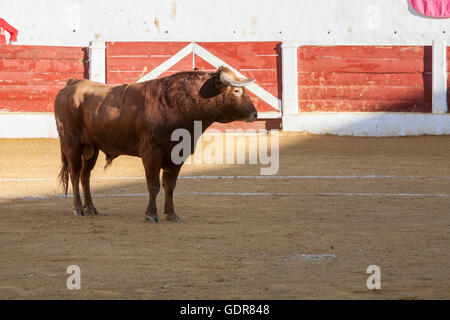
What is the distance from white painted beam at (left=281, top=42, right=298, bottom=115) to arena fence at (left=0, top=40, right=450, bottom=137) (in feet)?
0.05

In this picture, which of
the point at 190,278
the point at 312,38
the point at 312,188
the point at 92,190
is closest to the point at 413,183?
the point at 312,188

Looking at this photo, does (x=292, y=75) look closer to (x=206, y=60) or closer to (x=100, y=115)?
(x=206, y=60)

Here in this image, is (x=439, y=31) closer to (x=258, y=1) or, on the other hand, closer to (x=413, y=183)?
(x=258, y=1)

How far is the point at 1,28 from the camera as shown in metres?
15.3

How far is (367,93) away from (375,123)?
538 millimetres

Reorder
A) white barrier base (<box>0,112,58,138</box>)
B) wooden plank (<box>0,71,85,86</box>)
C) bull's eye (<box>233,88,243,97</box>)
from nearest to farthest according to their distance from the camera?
1. bull's eye (<box>233,88,243,97</box>)
2. white barrier base (<box>0,112,58,138</box>)
3. wooden plank (<box>0,71,85,86</box>)

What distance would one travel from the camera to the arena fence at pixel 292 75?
1412 cm

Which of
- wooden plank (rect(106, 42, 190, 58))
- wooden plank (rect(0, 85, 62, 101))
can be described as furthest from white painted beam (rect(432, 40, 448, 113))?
wooden plank (rect(0, 85, 62, 101))

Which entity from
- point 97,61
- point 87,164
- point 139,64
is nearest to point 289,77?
point 139,64

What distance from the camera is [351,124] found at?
46.1 feet

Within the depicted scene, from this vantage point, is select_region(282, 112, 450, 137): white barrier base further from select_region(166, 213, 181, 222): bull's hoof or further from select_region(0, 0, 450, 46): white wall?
select_region(166, 213, 181, 222): bull's hoof

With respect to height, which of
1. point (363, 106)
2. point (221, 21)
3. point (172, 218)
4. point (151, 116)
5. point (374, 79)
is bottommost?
point (172, 218)

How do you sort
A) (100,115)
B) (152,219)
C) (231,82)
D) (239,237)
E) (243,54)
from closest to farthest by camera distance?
(239,237) < (231,82) < (152,219) < (100,115) < (243,54)

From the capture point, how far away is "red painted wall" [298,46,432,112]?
14.2 metres
